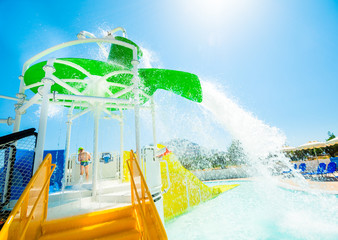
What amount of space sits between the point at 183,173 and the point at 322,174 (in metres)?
11.8

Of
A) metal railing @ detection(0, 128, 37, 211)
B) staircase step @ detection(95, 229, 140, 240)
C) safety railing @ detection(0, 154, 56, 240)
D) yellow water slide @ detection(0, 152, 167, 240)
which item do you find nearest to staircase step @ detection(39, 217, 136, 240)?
yellow water slide @ detection(0, 152, 167, 240)

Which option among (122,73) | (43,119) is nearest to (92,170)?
(43,119)

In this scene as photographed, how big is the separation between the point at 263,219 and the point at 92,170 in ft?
24.9

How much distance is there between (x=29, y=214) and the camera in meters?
2.63

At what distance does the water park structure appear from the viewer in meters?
2.84

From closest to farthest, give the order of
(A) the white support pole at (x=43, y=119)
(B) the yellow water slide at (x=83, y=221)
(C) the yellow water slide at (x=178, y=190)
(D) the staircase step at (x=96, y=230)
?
(B) the yellow water slide at (x=83, y=221) < (D) the staircase step at (x=96, y=230) < (A) the white support pole at (x=43, y=119) < (C) the yellow water slide at (x=178, y=190)

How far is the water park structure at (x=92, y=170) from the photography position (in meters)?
2.84

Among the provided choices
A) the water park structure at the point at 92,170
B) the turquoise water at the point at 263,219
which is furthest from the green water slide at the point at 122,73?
the turquoise water at the point at 263,219

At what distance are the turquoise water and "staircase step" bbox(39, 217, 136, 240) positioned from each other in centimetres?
425

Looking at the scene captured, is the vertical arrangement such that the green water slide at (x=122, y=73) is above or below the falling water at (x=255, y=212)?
above

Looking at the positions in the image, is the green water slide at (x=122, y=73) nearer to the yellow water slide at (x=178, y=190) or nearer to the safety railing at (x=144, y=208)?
the safety railing at (x=144, y=208)

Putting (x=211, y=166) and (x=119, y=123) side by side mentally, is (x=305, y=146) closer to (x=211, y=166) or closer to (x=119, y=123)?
(x=211, y=166)

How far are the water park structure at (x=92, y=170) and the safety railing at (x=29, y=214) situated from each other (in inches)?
0.5

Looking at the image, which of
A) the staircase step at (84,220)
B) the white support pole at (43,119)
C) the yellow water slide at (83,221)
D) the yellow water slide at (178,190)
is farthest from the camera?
the yellow water slide at (178,190)
